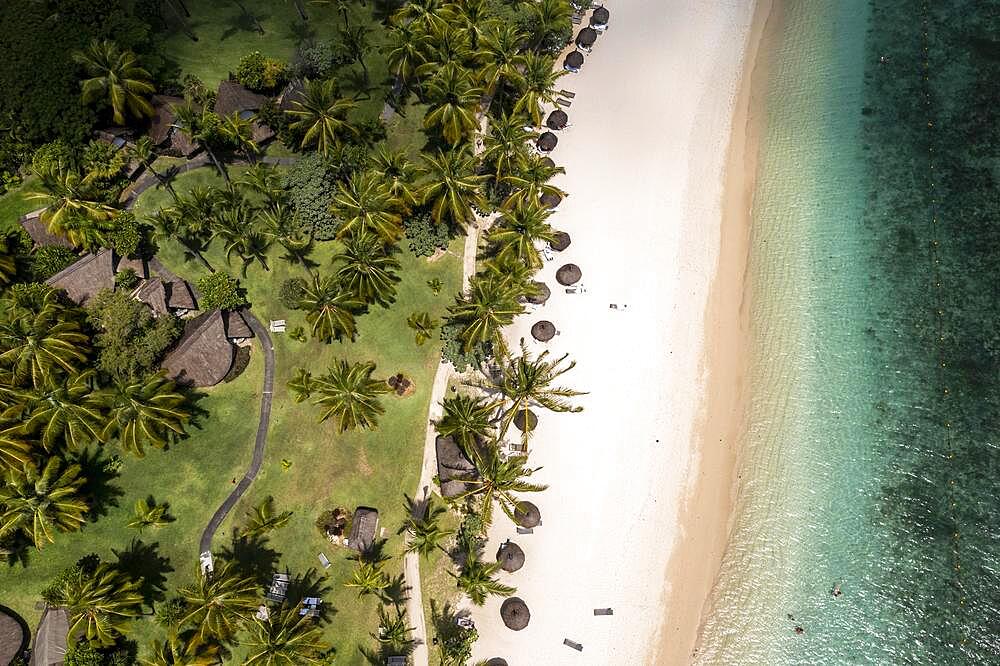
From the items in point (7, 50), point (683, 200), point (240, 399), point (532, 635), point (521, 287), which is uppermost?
point (683, 200)

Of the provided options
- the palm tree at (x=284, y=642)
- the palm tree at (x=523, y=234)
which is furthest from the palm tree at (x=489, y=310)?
the palm tree at (x=284, y=642)

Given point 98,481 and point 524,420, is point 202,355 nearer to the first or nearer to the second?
point 98,481

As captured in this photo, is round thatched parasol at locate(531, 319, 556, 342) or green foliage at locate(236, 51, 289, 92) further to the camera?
green foliage at locate(236, 51, 289, 92)

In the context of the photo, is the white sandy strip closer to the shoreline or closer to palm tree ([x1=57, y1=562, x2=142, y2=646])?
the shoreline

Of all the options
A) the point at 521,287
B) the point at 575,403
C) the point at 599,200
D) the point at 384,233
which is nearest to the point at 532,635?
the point at 575,403

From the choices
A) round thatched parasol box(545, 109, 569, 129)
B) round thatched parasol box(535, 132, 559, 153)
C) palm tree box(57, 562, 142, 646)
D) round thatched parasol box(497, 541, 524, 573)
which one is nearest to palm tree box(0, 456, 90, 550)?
palm tree box(57, 562, 142, 646)

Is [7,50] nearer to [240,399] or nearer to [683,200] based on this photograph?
[240,399]
